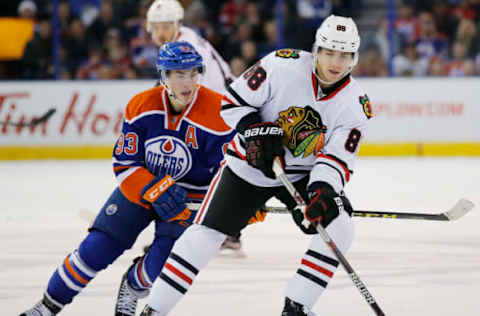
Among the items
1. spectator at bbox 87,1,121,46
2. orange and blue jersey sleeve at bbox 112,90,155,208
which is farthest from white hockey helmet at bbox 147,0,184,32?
spectator at bbox 87,1,121,46

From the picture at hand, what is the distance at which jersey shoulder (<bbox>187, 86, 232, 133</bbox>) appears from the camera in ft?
9.83

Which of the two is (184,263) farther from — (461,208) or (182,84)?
(461,208)

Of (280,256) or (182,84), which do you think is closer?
(182,84)

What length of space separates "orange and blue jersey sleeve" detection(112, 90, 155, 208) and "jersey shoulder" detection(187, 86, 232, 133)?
17 cm

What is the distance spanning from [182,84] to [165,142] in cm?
20

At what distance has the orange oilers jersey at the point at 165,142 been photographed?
296cm

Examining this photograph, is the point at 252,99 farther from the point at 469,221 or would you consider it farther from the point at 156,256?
the point at 469,221

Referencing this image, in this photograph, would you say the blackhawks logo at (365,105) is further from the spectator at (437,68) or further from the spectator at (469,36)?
the spectator at (469,36)

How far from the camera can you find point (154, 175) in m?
3.03

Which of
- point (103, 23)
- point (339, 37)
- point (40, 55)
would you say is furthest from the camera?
point (103, 23)

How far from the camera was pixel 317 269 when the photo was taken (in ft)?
9.16

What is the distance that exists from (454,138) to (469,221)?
→ 3867 mm

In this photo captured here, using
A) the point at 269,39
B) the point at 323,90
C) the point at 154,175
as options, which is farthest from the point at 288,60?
the point at 269,39

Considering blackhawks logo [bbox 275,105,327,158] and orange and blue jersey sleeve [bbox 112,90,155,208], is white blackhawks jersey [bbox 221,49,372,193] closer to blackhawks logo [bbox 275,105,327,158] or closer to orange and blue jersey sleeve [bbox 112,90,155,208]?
blackhawks logo [bbox 275,105,327,158]
